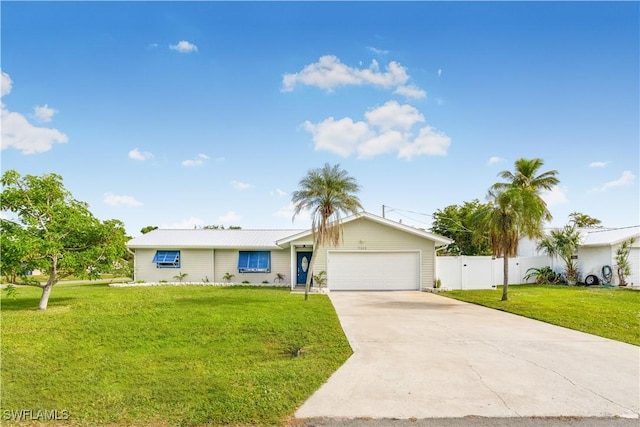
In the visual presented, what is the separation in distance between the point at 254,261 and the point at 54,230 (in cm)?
1178

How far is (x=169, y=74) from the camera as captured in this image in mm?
15227

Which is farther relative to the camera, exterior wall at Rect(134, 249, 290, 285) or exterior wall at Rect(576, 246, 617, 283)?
exterior wall at Rect(134, 249, 290, 285)

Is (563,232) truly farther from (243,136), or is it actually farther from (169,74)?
(169,74)

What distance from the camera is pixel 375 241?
19094 millimetres

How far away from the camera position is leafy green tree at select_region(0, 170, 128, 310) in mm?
10617

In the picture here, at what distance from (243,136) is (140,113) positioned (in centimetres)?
445

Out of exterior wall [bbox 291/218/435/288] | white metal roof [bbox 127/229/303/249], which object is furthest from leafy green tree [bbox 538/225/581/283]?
white metal roof [bbox 127/229/303/249]

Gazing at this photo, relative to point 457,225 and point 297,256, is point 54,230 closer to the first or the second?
point 297,256

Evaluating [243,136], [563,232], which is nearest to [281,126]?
[243,136]

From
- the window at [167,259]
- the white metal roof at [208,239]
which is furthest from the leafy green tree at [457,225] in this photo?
the window at [167,259]

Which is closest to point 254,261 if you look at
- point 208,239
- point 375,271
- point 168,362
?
point 208,239

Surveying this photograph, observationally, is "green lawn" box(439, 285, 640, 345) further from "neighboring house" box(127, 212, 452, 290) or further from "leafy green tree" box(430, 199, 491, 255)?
"leafy green tree" box(430, 199, 491, 255)

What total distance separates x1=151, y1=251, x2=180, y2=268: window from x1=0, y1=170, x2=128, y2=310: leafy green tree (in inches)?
392

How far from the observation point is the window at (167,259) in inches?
857
